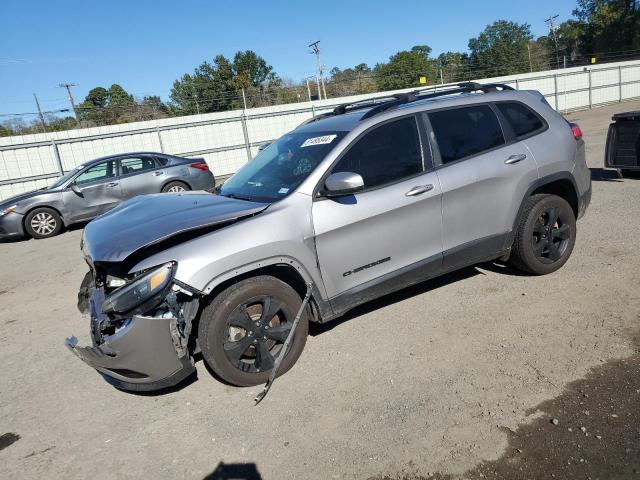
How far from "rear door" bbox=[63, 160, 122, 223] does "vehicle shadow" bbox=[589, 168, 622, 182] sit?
9.71 metres

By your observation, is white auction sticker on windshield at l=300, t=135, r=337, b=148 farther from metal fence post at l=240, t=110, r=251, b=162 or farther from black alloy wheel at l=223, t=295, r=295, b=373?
metal fence post at l=240, t=110, r=251, b=162

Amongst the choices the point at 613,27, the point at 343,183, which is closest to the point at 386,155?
the point at 343,183

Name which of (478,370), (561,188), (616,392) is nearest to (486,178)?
(561,188)

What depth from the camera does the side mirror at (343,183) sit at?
3.38 meters

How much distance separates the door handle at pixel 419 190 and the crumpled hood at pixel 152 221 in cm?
119

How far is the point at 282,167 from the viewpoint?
161 inches

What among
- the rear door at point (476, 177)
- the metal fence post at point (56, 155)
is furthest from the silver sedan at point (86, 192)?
the rear door at point (476, 177)

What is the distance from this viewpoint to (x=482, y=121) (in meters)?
4.38

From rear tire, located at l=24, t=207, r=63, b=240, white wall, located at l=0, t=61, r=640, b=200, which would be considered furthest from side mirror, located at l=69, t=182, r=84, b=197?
white wall, located at l=0, t=61, r=640, b=200

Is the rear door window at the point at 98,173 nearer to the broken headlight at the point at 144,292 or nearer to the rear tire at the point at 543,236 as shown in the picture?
the broken headlight at the point at 144,292

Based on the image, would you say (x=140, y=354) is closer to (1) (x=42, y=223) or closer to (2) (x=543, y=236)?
(2) (x=543, y=236)

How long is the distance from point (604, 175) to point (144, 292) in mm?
9047

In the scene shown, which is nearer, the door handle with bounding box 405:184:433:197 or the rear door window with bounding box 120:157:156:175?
the door handle with bounding box 405:184:433:197

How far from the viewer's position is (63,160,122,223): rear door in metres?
10.2
